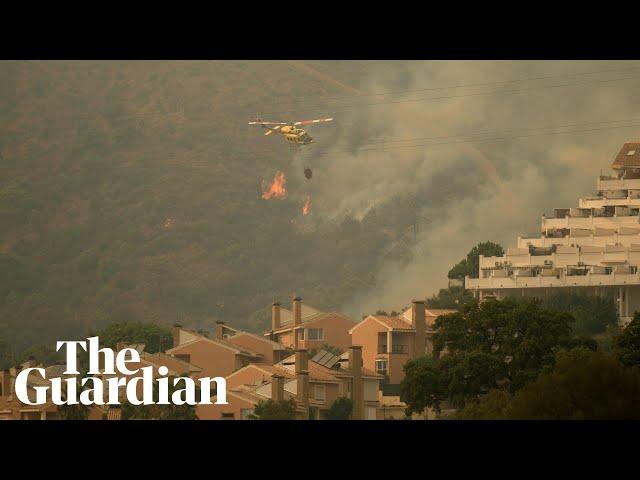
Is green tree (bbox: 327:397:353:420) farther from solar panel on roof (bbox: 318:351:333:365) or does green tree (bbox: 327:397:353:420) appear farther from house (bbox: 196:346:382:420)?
solar panel on roof (bbox: 318:351:333:365)

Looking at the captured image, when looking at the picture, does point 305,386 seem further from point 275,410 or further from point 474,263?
point 474,263

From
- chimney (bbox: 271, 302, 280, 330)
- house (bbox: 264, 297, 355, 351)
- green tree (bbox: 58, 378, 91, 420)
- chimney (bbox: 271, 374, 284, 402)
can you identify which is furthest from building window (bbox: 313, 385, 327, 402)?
chimney (bbox: 271, 302, 280, 330)

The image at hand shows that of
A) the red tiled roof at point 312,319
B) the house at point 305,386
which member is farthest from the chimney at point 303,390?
the red tiled roof at point 312,319

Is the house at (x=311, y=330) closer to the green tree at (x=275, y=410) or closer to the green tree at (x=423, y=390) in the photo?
the green tree at (x=275, y=410)

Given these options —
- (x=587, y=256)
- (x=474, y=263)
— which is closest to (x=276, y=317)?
(x=474, y=263)
